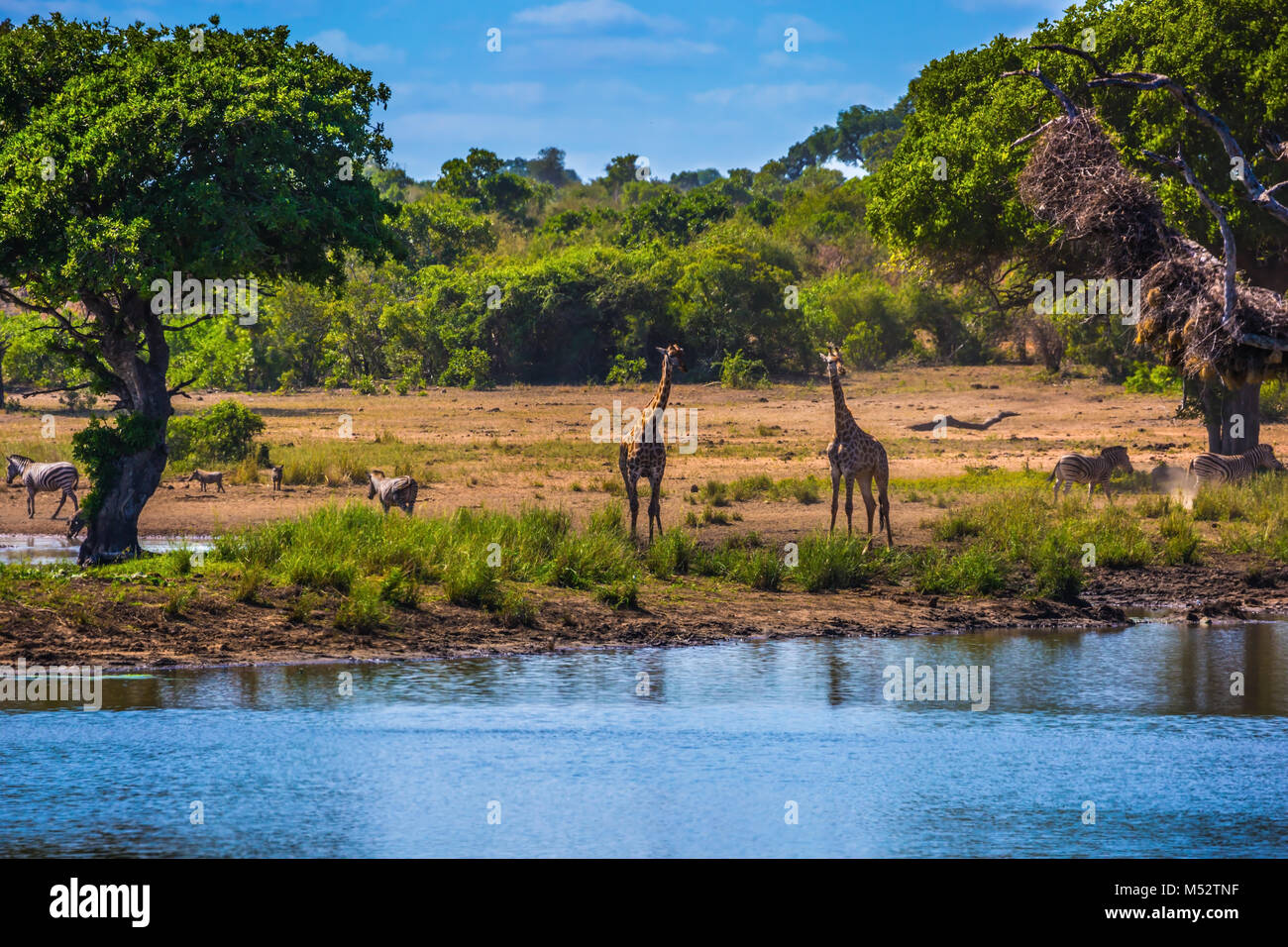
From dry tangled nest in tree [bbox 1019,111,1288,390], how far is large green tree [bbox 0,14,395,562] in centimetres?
743

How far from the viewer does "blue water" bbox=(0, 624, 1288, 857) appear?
26.9 ft

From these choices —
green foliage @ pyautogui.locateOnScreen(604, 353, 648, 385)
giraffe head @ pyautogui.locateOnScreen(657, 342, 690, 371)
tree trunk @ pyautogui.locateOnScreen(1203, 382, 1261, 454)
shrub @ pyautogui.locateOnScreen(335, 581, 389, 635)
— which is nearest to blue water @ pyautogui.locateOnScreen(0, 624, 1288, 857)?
shrub @ pyautogui.locateOnScreen(335, 581, 389, 635)

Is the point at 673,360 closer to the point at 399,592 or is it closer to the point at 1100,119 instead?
the point at 399,592

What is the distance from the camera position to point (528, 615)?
45.0 feet

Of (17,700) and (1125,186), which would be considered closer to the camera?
(17,700)

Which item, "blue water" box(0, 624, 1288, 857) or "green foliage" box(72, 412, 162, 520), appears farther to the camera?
"green foliage" box(72, 412, 162, 520)

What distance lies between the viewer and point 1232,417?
23469 mm

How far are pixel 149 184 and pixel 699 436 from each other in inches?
681

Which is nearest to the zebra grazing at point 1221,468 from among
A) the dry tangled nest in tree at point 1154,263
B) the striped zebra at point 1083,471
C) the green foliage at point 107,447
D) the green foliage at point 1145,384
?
the striped zebra at point 1083,471

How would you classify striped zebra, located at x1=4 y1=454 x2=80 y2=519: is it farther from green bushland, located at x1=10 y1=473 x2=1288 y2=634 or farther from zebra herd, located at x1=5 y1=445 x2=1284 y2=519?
green bushland, located at x1=10 y1=473 x2=1288 y2=634

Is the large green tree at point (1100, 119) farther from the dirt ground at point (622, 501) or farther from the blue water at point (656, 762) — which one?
the blue water at point (656, 762)

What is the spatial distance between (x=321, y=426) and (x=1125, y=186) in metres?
23.9
